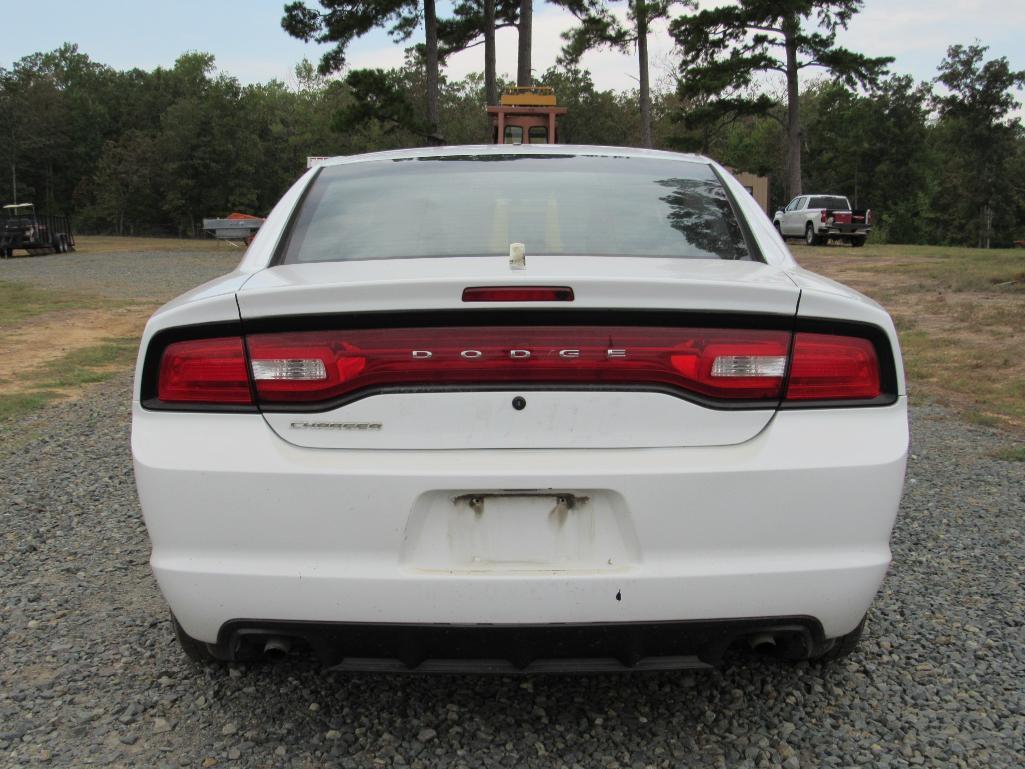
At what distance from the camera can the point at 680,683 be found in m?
2.78

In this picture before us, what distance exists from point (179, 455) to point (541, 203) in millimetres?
1439

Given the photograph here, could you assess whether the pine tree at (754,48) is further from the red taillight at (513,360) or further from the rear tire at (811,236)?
the red taillight at (513,360)

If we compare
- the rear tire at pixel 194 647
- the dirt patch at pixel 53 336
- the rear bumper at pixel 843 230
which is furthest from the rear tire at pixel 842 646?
the rear bumper at pixel 843 230

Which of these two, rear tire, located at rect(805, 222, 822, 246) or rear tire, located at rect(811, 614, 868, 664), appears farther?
rear tire, located at rect(805, 222, 822, 246)

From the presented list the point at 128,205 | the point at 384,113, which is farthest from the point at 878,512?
the point at 128,205

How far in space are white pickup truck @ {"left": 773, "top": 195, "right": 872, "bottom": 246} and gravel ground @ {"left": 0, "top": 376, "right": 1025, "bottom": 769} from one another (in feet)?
86.3

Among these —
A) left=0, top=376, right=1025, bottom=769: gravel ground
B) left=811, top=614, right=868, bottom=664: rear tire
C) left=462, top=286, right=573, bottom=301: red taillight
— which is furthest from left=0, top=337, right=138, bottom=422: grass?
left=811, top=614, right=868, bottom=664: rear tire

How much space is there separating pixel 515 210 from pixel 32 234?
111 feet

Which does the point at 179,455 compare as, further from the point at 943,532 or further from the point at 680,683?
the point at 943,532

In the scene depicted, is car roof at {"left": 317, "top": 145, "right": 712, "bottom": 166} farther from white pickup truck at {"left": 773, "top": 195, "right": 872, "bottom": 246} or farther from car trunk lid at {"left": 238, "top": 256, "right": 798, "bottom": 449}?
white pickup truck at {"left": 773, "top": 195, "right": 872, "bottom": 246}

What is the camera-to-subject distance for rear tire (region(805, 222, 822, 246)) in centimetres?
2986

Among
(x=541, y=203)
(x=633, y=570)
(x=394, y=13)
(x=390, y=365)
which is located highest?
(x=394, y=13)

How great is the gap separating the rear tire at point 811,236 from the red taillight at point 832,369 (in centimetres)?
2930

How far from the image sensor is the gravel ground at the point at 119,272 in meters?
19.3
